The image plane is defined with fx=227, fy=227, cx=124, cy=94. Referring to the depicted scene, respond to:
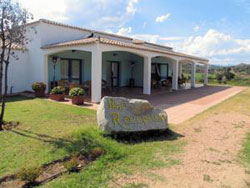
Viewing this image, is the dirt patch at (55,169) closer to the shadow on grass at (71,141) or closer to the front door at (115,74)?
the shadow on grass at (71,141)

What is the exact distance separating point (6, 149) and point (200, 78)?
31.4 metres

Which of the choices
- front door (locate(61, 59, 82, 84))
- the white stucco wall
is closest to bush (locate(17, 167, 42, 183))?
the white stucco wall

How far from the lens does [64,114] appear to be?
8.54 m

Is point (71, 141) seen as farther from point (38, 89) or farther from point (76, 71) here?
point (76, 71)

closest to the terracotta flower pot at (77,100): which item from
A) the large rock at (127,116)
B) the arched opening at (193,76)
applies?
the large rock at (127,116)

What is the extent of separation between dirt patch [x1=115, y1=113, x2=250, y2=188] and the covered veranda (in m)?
6.09

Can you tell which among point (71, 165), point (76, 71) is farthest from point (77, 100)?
point (71, 165)

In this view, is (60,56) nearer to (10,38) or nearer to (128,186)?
(10,38)

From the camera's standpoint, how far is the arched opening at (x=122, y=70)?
18.9 m

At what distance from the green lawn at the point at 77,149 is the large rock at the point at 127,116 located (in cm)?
33

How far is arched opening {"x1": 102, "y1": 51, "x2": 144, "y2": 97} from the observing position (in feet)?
62.0

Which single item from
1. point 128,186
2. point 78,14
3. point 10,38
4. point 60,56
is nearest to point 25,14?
point 10,38

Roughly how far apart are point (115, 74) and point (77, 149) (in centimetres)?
1545

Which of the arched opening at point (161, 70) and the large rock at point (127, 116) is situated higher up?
the arched opening at point (161, 70)
